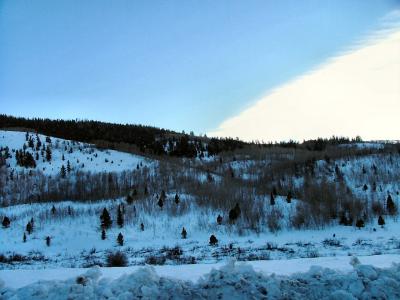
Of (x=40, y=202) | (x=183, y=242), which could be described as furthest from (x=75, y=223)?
(x=183, y=242)

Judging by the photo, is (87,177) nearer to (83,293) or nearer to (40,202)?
(40,202)

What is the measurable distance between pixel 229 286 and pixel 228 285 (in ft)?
0.07

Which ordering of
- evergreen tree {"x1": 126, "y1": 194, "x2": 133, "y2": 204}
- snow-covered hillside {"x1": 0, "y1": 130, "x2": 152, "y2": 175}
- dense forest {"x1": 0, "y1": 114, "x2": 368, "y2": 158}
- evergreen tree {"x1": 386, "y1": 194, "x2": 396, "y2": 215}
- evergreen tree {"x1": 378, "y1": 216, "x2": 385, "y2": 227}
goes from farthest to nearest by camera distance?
dense forest {"x1": 0, "y1": 114, "x2": 368, "y2": 158} → snow-covered hillside {"x1": 0, "y1": 130, "x2": 152, "y2": 175} → evergreen tree {"x1": 126, "y1": 194, "x2": 133, "y2": 204} → evergreen tree {"x1": 386, "y1": 194, "x2": 396, "y2": 215} → evergreen tree {"x1": 378, "y1": 216, "x2": 385, "y2": 227}

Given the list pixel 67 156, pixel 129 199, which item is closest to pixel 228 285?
pixel 129 199

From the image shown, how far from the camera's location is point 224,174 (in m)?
38.5

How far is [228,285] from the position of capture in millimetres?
5727

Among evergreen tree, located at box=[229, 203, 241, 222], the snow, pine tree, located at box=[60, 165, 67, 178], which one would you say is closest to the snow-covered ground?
evergreen tree, located at box=[229, 203, 241, 222]

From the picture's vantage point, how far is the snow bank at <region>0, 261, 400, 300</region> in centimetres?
549

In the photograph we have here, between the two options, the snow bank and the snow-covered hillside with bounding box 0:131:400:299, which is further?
the snow-covered hillside with bounding box 0:131:400:299

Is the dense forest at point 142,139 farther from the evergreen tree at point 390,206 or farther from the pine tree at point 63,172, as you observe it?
the evergreen tree at point 390,206

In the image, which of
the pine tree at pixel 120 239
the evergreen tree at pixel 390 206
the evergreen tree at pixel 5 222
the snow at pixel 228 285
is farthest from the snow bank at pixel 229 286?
the evergreen tree at pixel 5 222

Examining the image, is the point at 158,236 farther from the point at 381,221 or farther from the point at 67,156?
the point at 67,156

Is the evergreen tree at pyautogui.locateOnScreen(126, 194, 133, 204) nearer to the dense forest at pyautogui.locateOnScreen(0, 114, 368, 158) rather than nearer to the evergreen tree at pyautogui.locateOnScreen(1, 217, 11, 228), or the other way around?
the evergreen tree at pyautogui.locateOnScreen(1, 217, 11, 228)

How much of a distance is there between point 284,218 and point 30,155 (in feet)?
80.2
